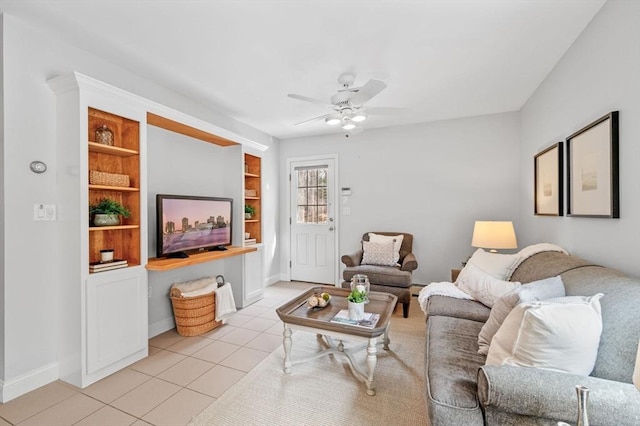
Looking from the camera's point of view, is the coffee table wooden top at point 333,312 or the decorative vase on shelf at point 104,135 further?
the decorative vase on shelf at point 104,135

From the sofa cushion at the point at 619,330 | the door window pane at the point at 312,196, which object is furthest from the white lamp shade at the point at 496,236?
the door window pane at the point at 312,196

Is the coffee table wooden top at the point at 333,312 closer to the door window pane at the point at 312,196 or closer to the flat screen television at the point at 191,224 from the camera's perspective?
the flat screen television at the point at 191,224

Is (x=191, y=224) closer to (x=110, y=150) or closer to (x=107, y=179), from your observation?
(x=107, y=179)

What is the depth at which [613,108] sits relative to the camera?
5.64 feet

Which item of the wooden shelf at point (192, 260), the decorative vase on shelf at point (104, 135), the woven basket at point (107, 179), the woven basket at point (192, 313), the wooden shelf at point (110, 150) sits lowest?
the woven basket at point (192, 313)

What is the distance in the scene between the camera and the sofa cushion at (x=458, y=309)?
2146mm

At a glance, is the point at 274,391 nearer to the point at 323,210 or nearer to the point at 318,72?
the point at 318,72

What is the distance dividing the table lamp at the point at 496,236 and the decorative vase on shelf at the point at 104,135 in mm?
3755

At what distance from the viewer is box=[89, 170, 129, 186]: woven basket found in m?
2.24

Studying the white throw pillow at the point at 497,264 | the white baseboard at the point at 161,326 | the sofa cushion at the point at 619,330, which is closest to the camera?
the sofa cushion at the point at 619,330

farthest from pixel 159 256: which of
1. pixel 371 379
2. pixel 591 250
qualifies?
pixel 591 250

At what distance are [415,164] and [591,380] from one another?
11.5 feet

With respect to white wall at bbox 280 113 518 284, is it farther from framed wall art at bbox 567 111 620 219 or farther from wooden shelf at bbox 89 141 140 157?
wooden shelf at bbox 89 141 140 157

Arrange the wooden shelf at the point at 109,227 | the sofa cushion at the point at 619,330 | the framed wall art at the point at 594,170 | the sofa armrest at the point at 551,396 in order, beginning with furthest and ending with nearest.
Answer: the wooden shelf at the point at 109,227 < the framed wall art at the point at 594,170 < the sofa cushion at the point at 619,330 < the sofa armrest at the point at 551,396
